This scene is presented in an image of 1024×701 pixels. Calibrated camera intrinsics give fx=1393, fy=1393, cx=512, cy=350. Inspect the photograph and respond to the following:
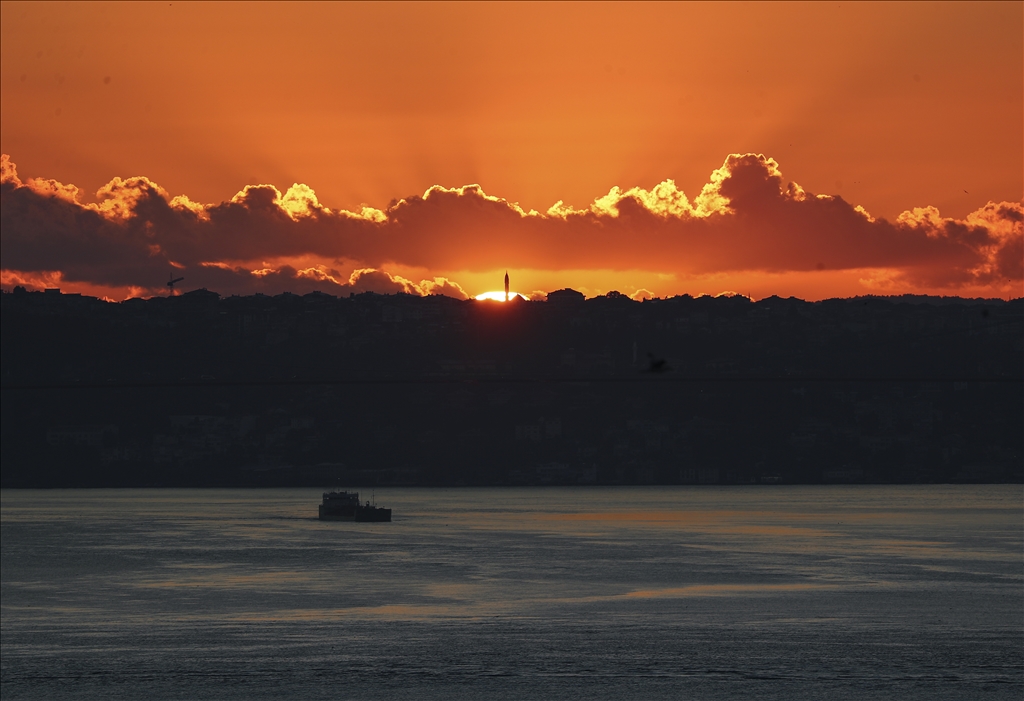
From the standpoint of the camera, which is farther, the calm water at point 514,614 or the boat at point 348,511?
the boat at point 348,511

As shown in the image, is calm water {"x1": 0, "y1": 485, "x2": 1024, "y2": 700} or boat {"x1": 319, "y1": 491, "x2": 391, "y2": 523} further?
boat {"x1": 319, "y1": 491, "x2": 391, "y2": 523}

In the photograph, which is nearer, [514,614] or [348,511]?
[514,614]

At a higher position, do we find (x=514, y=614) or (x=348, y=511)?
(x=348, y=511)

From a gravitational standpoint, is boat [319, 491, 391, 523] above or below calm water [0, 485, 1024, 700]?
above

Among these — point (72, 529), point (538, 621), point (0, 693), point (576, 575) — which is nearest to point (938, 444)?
point (72, 529)
